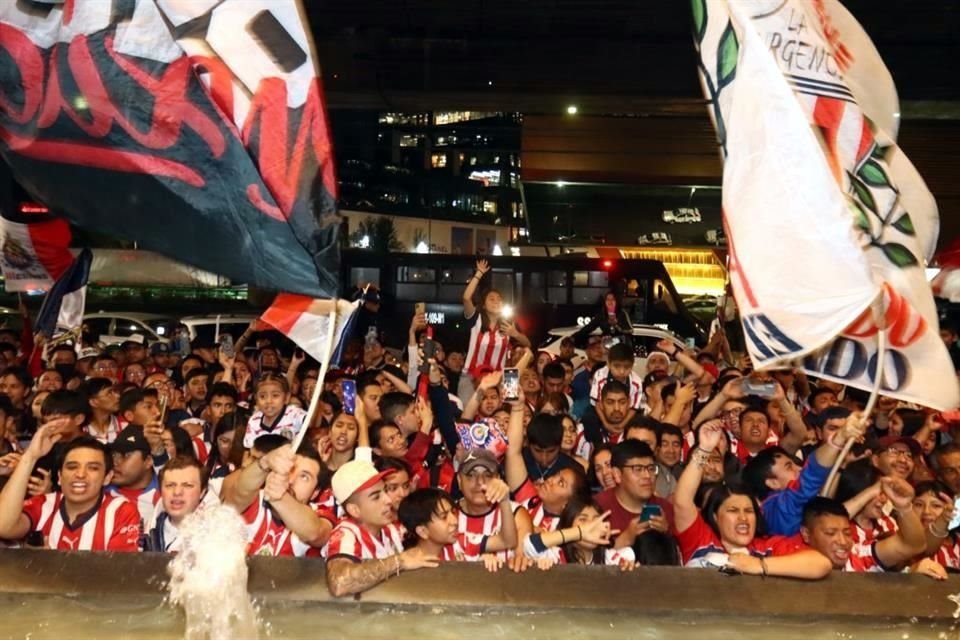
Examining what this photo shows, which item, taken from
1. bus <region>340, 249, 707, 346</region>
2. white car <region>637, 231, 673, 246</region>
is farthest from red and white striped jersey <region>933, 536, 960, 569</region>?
white car <region>637, 231, 673, 246</region>

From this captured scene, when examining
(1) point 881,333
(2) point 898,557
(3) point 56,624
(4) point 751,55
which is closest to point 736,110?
(4) point 751,55

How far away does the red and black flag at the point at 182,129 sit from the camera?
4402 millimetres

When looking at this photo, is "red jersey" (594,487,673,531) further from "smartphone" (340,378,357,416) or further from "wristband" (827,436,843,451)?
"smartphone" (340,378,357,416)

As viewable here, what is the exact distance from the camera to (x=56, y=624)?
14.5 feet

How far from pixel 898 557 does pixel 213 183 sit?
3622mm

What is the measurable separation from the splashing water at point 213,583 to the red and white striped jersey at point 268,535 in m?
0.34

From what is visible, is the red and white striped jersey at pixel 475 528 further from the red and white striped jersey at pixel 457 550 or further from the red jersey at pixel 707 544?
the red jersey at pixel 707 544

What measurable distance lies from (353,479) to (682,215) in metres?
21.5

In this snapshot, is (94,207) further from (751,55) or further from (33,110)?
(751,55)

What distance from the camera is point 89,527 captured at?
4855 millimetres

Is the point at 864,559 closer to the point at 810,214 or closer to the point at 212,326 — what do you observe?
the point at 810,214

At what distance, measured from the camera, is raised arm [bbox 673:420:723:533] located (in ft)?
15.9

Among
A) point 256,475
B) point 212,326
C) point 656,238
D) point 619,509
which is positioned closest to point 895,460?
point 619,509

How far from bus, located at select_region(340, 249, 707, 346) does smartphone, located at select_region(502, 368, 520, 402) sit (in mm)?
12944
